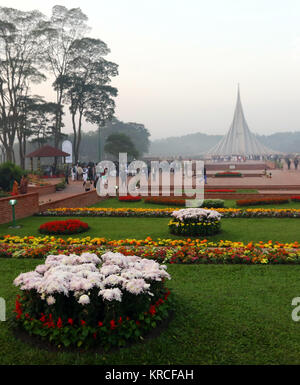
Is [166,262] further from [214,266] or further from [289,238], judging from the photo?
[289,238]

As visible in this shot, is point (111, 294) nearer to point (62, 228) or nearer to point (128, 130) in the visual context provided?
point (62, 228)

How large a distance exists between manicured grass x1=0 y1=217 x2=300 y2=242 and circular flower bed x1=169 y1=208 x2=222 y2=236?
212 millimetres

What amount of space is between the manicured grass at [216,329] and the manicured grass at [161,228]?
3030 mm

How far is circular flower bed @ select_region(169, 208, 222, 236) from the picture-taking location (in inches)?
323

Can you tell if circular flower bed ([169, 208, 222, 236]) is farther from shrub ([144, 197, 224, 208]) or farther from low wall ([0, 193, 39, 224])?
low wall ([0, 193, 39, 224])

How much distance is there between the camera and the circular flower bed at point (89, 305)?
3340mm

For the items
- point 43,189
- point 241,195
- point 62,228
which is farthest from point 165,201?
point 43,189

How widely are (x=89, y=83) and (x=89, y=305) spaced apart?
3170 centimetres

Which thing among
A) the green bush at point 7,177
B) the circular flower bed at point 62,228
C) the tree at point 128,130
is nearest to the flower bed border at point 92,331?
the circular flower bed at point 62,228

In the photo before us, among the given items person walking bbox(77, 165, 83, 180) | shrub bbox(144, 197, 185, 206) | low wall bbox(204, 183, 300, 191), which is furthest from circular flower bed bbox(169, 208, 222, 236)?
person walking bbox(77, 165, 83, 180)

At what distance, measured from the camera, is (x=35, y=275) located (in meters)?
3.80

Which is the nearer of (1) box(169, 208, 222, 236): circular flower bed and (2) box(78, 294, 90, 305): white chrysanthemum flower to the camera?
(2) box(78, 294, 90, 305): white chrysanthemum flower
